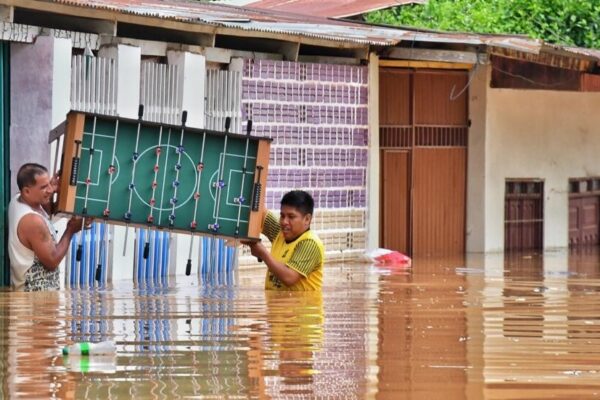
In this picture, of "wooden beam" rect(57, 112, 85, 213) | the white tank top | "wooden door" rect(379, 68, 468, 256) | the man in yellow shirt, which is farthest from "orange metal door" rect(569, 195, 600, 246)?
the white tank top

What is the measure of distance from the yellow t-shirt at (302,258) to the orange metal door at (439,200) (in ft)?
30.6

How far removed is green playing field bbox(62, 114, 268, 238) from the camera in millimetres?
12859

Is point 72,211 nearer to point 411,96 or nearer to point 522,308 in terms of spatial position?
point 522,308

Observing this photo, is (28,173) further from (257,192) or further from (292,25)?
(292,25)

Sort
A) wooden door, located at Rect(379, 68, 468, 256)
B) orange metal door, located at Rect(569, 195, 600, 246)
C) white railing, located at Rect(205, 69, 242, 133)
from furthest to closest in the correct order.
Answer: orange metal door, located at Rect(569, 195, 600, 246)
wooden door, located at Rect(379, 68, 468, 256)
white railing, located at Rect(205, 69, 242, 133)

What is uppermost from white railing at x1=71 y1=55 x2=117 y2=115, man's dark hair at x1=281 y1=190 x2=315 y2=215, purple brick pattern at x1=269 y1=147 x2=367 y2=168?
white railing at x1=71 y1=55 x2=117 y2=115

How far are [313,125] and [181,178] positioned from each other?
5655mm

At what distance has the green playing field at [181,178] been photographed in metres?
12.9

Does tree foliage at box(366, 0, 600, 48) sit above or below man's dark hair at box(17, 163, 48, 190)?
above

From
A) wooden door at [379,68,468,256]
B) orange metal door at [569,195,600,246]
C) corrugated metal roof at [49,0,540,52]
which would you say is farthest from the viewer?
orange metal door at [569,195,600,246]

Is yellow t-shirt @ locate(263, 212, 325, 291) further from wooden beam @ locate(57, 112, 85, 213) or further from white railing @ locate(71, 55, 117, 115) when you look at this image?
white railing @ locate(71, 55, 117, 115)

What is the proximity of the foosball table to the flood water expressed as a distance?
0.61 meters

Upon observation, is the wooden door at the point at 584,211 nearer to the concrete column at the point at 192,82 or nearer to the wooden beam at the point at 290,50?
the wooden beam at the point at 290,50

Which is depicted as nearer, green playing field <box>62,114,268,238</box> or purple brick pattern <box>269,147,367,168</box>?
green playing field <box>62,114,268,238</box>
